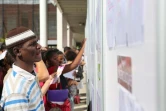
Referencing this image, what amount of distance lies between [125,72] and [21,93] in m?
1.12

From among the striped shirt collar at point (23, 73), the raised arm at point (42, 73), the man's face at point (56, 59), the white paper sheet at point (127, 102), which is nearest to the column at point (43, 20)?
the man's face at point (56, 59)

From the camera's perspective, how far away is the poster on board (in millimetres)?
1056

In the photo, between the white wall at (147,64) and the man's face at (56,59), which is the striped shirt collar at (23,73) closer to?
the white wall at (147,64)

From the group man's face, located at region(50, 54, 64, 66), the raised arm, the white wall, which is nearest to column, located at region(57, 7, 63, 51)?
man's face, located at region(50, 54, 64, 66)

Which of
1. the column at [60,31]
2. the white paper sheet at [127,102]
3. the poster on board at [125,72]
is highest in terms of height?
the column at [60,31]

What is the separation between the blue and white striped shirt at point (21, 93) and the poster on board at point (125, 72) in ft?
3.30

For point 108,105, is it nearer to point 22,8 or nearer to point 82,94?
point 82,94

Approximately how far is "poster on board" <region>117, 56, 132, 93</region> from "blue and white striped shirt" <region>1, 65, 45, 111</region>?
101 cm

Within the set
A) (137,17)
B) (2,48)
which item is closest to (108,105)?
(137,17)

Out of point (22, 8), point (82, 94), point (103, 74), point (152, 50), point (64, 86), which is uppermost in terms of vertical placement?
point (22, 8)

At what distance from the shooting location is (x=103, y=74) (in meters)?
1.93

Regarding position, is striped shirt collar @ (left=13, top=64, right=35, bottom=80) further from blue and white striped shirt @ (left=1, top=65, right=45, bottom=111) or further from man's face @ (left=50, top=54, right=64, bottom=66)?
man's face @ (left=50, top=54, right=64, bottom=66)

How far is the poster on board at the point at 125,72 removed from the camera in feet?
3.46

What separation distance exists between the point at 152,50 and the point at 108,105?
100cm
